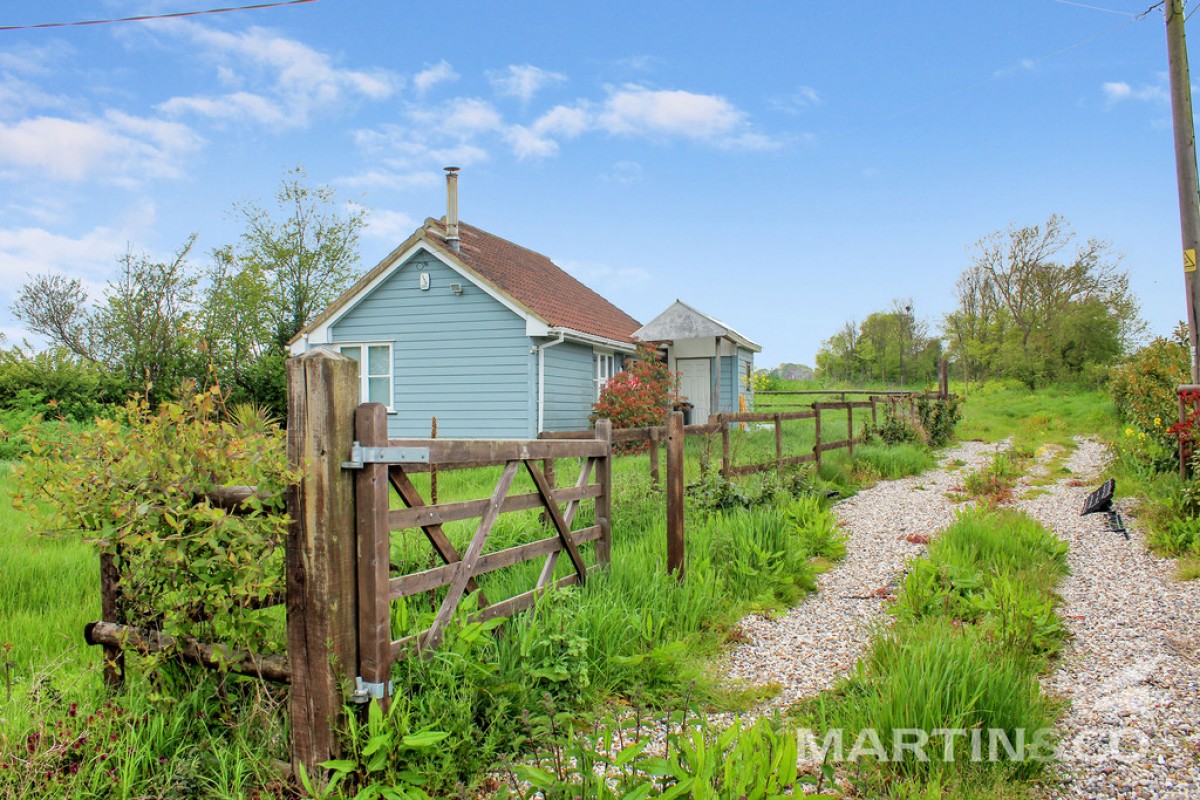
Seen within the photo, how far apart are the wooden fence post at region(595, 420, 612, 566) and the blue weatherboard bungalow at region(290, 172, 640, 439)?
9.47 meters

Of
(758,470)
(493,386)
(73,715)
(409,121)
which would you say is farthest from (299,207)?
(73,715)

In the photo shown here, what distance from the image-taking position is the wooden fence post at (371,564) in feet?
9.18

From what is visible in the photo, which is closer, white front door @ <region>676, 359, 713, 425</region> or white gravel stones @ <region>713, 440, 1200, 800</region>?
white gravel stones @ <region>713, 440, 1200, 800</region>

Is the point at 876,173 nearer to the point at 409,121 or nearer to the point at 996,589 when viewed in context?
the point at 409,121

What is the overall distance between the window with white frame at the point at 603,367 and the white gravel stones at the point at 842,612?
344 inches

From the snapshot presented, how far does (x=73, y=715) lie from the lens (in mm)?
2816

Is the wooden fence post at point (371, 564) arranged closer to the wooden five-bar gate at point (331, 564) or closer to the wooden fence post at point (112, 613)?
the wooden five-bar gate at point (331, 564)

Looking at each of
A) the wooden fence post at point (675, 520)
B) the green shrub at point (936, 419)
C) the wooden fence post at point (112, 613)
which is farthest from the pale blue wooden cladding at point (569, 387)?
the wooden fence post at point (112, 613)

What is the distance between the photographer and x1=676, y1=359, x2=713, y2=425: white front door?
20.9m

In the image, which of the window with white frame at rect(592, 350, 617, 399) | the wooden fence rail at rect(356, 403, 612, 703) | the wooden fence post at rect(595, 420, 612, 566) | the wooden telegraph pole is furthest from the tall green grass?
the window with white frame at rect(592, 350, 617, 399)

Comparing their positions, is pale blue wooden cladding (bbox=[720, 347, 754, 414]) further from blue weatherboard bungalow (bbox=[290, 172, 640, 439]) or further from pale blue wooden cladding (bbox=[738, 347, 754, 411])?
blue weatherboard bungalow (bbox=[290, 172, 640, 439])

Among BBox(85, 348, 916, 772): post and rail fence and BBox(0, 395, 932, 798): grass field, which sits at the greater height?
BBox(85, 348, 916, 772): post and rail fence

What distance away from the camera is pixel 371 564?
2807mm

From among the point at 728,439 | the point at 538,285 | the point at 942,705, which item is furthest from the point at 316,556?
the point at 538,285
